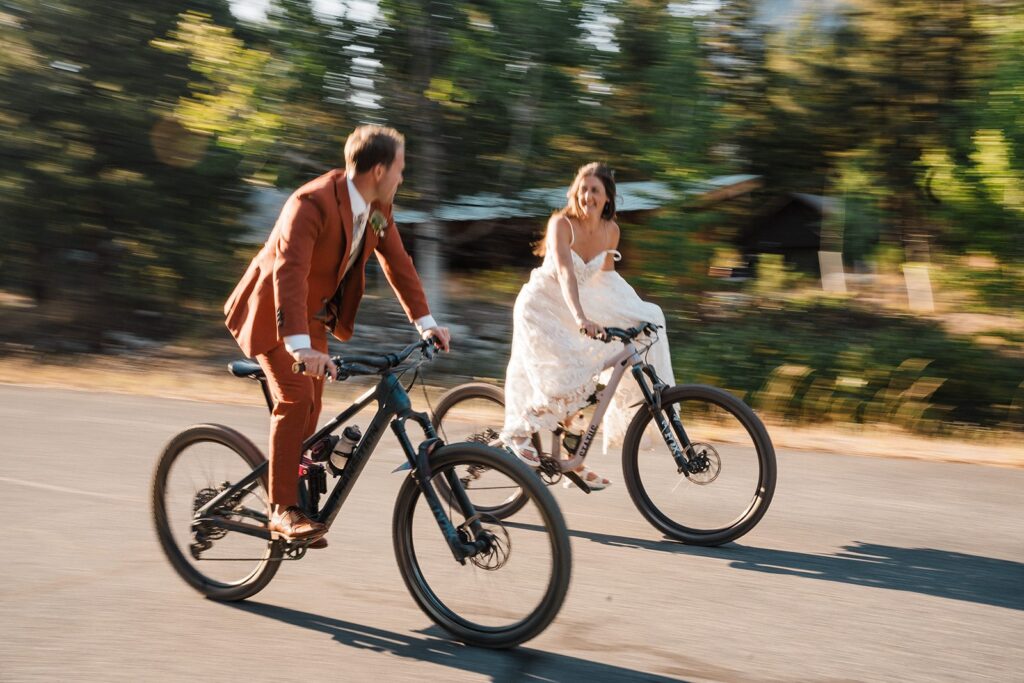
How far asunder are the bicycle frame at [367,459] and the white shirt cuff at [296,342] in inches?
13.6

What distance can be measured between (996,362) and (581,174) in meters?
A: 10.8

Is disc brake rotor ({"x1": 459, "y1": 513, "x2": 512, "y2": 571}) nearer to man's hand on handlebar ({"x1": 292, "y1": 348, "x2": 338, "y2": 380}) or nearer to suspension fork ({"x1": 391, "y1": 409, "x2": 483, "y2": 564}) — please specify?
suspension fork ({"x1": 391, "y1": 409, "x2": 483, "y2": 564})

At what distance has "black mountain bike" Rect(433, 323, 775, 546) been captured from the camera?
5.67m

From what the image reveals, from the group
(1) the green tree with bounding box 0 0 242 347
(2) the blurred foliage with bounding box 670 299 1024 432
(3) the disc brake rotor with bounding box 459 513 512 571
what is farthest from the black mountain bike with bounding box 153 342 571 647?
(1) the green tree with bounding box 0 0 242 347

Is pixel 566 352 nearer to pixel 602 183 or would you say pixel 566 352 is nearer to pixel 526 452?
pixel 526 452

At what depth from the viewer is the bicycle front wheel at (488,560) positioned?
3.92 meters

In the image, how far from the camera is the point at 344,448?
4461 mm

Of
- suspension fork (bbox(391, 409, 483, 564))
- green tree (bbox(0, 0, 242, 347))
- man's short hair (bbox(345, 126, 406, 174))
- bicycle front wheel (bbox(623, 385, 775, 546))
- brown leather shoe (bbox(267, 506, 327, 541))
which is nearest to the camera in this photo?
suspension fork (bbox(391, 409, 483, 564))

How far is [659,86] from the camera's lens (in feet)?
49.9

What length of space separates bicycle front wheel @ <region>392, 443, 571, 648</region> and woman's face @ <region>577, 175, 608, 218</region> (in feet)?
8.23

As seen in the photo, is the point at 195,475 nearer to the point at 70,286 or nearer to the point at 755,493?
the point at 755,493

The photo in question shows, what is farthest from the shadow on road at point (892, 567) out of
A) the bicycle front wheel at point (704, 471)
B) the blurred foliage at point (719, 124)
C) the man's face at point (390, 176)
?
the blurred foliage at point (719, 124)

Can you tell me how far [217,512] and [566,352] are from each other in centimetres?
226

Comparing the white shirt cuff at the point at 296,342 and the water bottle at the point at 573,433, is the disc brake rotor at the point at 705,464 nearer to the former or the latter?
the water bottle at the point at 573,433
